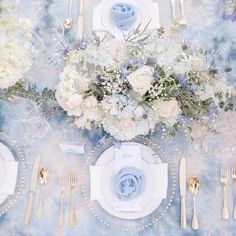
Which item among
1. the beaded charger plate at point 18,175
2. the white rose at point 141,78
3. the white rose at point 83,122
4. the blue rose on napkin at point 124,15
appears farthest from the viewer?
the blue rose on napkin at point 124,15

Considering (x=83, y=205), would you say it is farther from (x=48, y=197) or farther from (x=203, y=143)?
(x=203, y=143)

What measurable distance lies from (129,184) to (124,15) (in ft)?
2.04

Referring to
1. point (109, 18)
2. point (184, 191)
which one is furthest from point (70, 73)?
point (184, 191)

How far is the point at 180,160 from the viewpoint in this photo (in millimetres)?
1678

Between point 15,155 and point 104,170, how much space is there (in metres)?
0.31

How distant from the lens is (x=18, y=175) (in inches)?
66.1

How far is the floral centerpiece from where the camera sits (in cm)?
147

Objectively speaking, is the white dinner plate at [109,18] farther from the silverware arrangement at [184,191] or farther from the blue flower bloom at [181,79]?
the silverware arrangement at [184,191]

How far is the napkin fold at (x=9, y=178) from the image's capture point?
5.41 ft

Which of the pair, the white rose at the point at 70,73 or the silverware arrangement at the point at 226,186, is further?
the silverware arrangement at the point at 226,186

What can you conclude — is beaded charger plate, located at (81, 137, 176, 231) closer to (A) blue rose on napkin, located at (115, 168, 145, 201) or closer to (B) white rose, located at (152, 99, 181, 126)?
(A) blue rose on napkin, located at (115, 168, 145, 201)

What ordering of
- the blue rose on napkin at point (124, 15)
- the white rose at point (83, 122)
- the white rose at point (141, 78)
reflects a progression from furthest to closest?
the blue rose on napkin at point (124, 15) → the white rose at point (83, 122) → the white rose at point (141, 78)

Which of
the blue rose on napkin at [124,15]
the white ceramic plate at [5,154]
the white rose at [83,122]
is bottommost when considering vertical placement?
→ the white ceramic plate at [5,154]

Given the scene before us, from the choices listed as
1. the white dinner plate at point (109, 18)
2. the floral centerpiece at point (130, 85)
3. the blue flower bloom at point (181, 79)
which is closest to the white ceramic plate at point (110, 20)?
the white dinner plate at point (109, 18)
